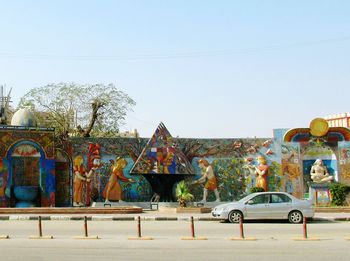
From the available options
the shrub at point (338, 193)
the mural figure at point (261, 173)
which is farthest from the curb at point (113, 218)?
the mural figure at point (261, 173)

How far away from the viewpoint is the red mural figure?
33625 millimetres

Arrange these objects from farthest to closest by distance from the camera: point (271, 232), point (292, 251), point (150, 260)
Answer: point (271, 232) → point (292, 251) → point (150, 260)

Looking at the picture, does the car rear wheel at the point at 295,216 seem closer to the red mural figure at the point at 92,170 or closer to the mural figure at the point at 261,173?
the mural figure at the point at 261,173

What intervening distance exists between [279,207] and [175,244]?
8.48 meters

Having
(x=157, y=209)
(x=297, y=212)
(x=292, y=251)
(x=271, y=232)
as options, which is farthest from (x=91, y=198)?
(x=292, y=251)

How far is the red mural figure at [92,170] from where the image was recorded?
3362 centimetres

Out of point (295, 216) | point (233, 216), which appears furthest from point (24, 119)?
point (295, 216)

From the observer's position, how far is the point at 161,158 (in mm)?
33656

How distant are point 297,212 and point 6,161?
17377mm

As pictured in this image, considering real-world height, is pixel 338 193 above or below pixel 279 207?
above

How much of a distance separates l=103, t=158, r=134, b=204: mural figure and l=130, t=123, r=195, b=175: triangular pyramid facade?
3.36 ft

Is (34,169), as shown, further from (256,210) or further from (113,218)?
(256,210)

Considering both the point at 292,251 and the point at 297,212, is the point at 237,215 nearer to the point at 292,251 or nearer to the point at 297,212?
the point at 297,212

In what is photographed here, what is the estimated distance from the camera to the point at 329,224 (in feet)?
73.7
